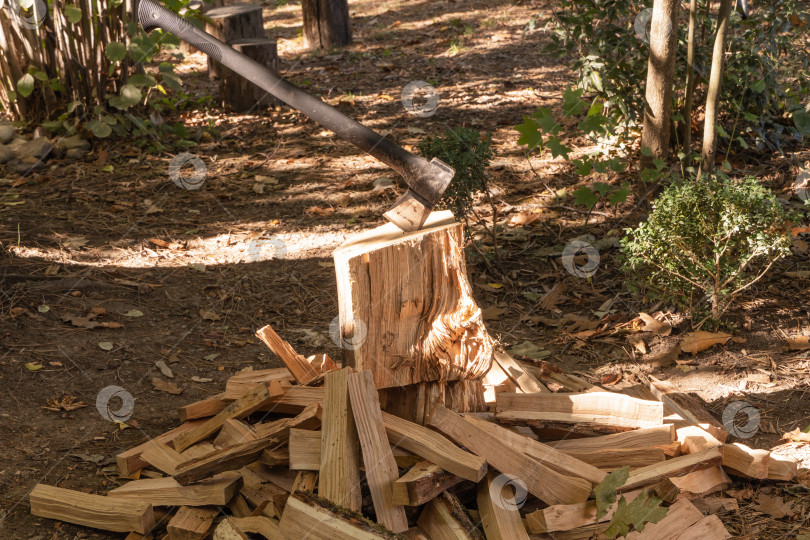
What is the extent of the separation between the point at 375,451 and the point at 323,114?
1073 mm

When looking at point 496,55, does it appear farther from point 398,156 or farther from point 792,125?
point 398,156

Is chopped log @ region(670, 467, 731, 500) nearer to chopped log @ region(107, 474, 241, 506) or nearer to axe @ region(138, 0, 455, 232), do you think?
axe @ region(138, 0, 455, 232)

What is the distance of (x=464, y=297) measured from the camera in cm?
259

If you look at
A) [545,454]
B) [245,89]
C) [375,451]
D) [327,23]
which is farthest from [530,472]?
[327,23]

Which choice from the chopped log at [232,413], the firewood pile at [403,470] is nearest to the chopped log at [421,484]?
the firewood pile at [403,470]

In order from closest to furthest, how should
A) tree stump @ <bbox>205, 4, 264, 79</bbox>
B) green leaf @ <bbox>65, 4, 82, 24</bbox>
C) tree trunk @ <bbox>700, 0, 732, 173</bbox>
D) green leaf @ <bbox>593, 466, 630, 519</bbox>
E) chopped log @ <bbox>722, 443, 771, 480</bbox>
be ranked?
1. green leaf @ <bbox>593, 466, 630, 519</bbox>
2. chopped log @ <bbox>722, 443, 771, 480</bbox>
3. tree trunk @ <bbox>700, 0, 732, 173</bbox>
4. green leaf @ <bbox>65, 4, 82, 24</bbox>
5. tree stump @ <bbox>205, 4, 264, 79</bbox>

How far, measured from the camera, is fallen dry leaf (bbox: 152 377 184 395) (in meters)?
3.23

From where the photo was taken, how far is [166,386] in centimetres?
326

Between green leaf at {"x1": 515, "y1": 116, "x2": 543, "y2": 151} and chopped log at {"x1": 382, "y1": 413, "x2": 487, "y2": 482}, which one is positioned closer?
chopped log at {"x1": 382, "y1": 413, "x2": 487, "y2": 482}

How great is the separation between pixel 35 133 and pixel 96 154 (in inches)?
20.9

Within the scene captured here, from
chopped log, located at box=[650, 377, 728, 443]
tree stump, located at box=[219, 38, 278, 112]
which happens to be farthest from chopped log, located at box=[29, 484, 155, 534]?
tree stump, located at box=[219, 38, 278, 112]

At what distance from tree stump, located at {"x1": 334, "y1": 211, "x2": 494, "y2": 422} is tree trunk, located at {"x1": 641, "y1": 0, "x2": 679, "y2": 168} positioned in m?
2.37

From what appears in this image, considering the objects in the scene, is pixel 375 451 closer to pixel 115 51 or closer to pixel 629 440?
pixel 629 440

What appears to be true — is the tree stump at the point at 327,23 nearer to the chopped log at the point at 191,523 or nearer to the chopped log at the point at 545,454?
the chopped log at the point at 545,454
